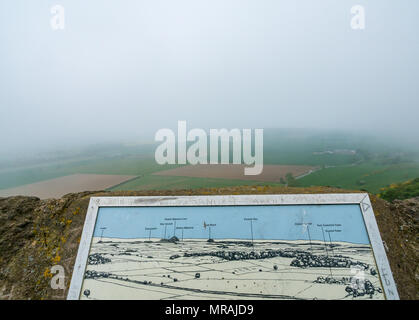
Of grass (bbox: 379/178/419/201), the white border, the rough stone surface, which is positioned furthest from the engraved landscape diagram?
grass (bbox: 379/178/419/201)

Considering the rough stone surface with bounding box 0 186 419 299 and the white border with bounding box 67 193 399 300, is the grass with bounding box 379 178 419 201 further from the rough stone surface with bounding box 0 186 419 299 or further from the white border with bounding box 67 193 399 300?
the white border with bounding box 67 193 399 300

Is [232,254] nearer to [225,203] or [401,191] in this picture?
[225,203]

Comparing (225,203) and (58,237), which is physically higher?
(225,203)

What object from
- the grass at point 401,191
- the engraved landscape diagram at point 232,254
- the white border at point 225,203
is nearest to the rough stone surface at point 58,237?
the white border at point 225,203

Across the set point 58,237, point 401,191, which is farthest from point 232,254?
point 401,191

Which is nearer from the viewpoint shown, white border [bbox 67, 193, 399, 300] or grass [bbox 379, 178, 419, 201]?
white border [bbox 67, 193, 399, 300]

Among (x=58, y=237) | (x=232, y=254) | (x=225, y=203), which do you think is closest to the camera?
(x=232, y=254)

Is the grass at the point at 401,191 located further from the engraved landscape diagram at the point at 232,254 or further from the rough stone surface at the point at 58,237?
the engraved landscape diagram at the point at 232,254
